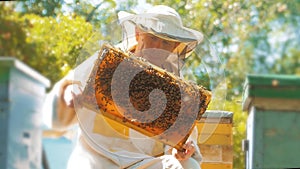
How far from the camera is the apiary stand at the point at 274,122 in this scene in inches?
97.5

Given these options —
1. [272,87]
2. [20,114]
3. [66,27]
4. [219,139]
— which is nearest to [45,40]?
[66,27]

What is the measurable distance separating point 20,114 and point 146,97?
0.62 m

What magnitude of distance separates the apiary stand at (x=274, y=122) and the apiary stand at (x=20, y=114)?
0.81 meters

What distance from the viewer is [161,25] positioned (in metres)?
2.27

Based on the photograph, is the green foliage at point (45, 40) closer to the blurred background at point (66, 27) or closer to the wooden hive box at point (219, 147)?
the blurred background at point (66, 27)

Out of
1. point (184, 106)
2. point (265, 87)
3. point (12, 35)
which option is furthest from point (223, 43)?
point (184, 106)

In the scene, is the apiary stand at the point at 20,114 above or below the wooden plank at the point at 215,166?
above

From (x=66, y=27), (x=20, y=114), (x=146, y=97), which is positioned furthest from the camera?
(x=66, y=27)

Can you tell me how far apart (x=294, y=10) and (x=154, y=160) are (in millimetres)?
5172

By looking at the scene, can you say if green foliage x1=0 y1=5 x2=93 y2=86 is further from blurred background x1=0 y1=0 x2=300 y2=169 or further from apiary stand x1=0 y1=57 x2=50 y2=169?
apiary stand x1=0 y1=57 x2=50 y2=169

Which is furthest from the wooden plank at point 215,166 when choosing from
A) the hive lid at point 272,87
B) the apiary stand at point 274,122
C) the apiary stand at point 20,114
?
the apiary stand at point 20,114

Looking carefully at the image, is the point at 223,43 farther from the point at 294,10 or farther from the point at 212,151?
the point at 294,10

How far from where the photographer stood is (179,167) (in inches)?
85.7

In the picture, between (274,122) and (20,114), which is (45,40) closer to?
(20,114)
